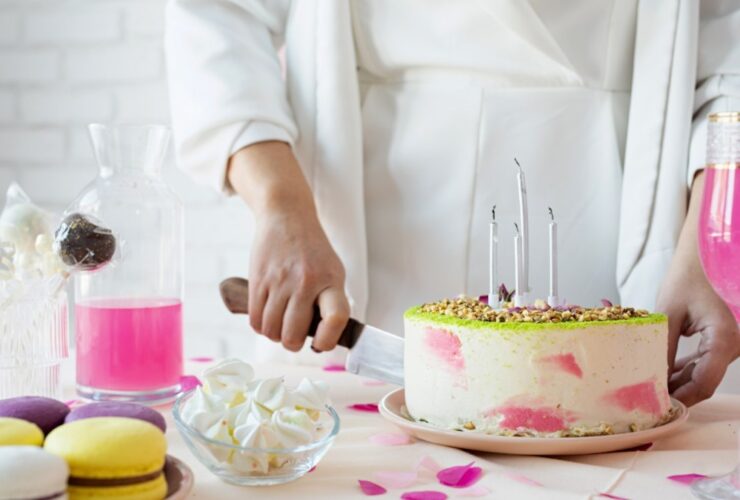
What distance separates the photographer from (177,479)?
747 millimetres

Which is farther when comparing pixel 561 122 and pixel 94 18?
pixel 94 18

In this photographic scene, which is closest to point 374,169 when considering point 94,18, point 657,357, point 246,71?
point 246,71

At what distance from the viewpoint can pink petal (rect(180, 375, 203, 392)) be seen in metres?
1.25

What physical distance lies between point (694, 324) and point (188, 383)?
611 millimetres

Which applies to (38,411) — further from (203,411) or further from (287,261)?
(287,261)

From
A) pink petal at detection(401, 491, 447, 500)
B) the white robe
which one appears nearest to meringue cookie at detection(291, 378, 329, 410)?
pink petal at detection(401, 491, 447, 500)

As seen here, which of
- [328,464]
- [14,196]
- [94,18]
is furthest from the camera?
[94,18]

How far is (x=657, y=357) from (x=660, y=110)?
1.93 ft

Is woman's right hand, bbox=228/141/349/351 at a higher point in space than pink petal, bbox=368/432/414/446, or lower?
higher

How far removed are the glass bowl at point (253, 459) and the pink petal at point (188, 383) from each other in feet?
1.38

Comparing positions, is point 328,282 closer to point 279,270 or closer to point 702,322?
point 279,270

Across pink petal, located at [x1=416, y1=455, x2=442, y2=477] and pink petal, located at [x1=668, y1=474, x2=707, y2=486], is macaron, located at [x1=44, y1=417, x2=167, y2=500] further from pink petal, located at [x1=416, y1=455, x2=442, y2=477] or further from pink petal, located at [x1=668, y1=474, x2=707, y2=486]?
pink petal, located at [x1=668, y1=474, x2=707, y2=486]

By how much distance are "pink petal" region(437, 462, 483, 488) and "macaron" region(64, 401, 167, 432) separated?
9.0 inches

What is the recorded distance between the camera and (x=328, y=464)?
2.97 feet
